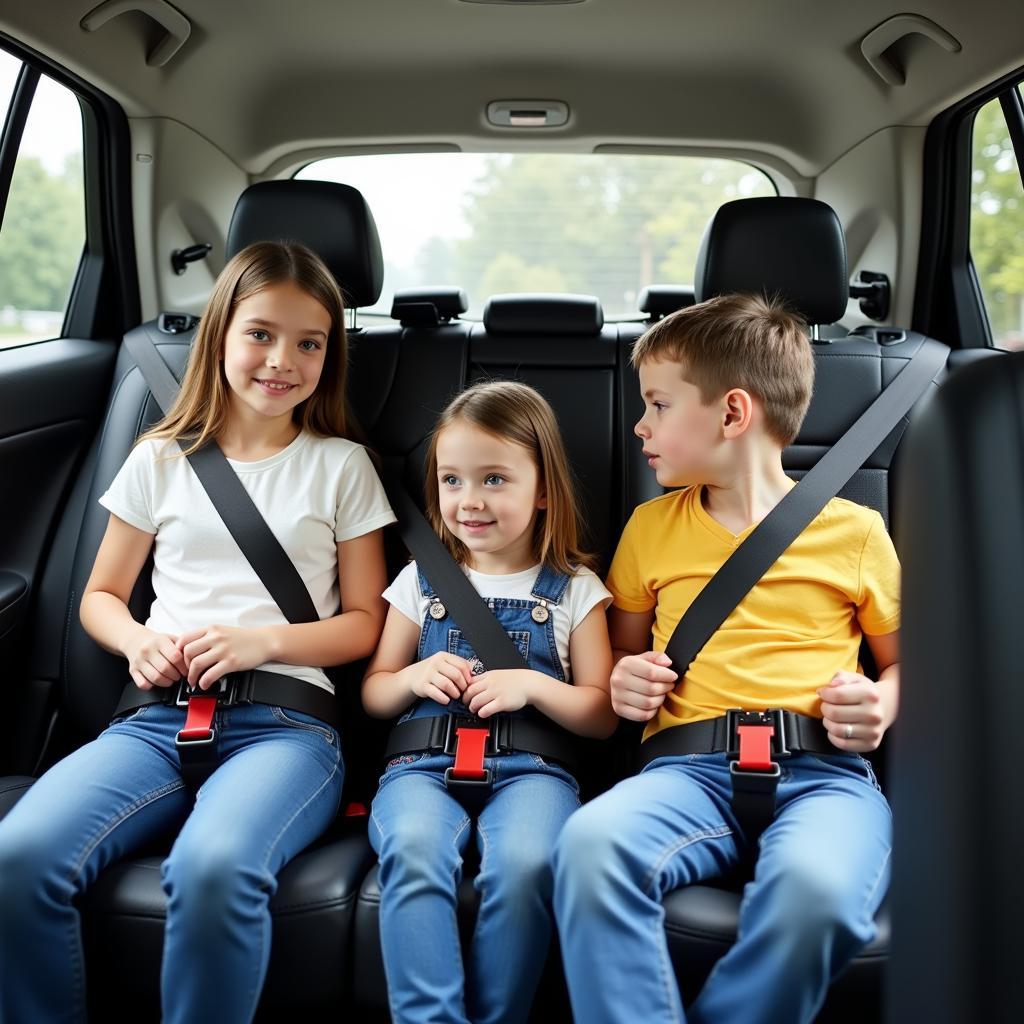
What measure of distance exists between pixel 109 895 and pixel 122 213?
1863 millimetres

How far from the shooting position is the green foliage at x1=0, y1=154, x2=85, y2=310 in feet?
8.98

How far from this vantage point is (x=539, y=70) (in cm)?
295

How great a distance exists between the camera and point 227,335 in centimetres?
206

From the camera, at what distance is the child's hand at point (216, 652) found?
1794mm

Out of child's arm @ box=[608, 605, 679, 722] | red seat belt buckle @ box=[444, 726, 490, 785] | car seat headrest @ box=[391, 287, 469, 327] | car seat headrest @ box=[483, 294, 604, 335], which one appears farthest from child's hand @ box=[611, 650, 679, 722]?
car seat headrest @ box=[391, 287, 469, 327]

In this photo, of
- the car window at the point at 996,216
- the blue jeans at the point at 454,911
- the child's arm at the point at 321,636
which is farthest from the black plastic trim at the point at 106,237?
the car window at the point at 996,216

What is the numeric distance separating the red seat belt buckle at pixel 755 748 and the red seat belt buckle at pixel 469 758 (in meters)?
0.39

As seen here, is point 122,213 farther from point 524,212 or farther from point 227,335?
point 524,212

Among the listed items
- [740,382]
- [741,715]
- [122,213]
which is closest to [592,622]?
[741,715]

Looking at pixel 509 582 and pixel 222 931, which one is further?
pixel 509 582

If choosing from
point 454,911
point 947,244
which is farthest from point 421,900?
point 947,244

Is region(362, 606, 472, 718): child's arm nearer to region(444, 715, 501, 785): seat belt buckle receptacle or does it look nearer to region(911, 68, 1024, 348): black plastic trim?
region(444, 715, 501, 785): seat belt buckle receptacle

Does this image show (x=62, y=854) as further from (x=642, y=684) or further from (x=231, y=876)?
(x=642, y=684)

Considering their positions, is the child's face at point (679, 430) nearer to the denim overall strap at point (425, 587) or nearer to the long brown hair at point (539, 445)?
the long brown hair at point (539, 445)
